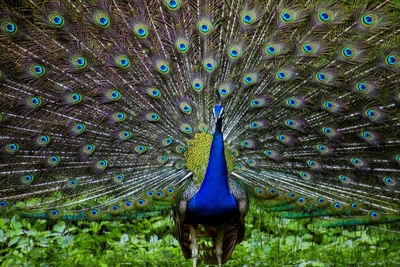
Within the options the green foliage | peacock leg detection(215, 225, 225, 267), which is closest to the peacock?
peacock leg detection(215, 225, 225, 267)

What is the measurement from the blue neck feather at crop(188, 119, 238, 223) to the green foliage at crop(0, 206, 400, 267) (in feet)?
1.73

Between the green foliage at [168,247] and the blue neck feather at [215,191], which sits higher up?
the blue neck feather at [215,191]

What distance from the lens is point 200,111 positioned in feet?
11.1

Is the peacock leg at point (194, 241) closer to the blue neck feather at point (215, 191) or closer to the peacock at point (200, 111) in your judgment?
the peacock at point (200, 111)

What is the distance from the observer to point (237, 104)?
3.35 meters

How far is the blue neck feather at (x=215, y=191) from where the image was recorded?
296cm

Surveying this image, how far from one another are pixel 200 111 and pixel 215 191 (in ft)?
2.30

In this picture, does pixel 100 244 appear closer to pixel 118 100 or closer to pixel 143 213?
pixel 143 213

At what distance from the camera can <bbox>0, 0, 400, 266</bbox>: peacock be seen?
117 inches

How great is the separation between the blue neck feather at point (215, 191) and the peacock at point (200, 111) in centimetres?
1

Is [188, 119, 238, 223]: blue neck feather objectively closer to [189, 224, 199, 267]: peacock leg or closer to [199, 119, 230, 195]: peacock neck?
[199, 119, 230, 195]: peacock neck

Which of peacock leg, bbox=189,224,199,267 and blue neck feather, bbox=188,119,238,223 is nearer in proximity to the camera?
blue neck feather, bbox=188,119,238,223

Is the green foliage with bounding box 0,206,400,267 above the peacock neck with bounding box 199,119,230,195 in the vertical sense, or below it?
below

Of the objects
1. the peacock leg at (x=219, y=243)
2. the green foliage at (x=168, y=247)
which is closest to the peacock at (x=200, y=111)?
the peacock leg at (x=219, y=243)
